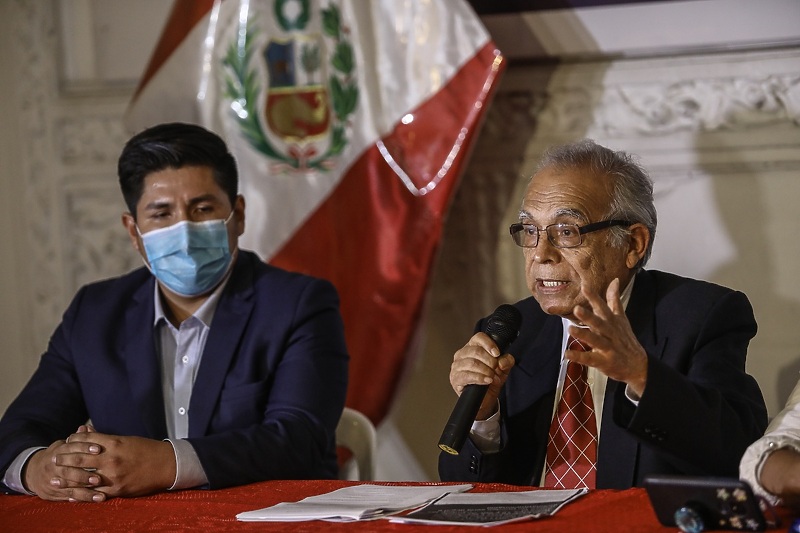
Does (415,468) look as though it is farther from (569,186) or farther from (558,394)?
(569,186)

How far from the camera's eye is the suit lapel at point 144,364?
109 inches

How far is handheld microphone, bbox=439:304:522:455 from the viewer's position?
187 cm

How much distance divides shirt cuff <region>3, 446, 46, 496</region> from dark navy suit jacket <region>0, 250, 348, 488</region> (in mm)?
46

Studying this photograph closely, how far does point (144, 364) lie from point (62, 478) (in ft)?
2.12

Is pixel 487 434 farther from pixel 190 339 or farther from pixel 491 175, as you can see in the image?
pixel 491 175

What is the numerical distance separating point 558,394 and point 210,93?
206 cm

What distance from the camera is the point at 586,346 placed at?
239 cm

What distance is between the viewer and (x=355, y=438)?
293 centimetres

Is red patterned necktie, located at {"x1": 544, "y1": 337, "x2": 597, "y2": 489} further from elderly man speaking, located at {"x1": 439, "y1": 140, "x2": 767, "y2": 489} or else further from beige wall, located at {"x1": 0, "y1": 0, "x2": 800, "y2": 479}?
beige wall, located at {"x1": 0, "y1": 0, "x2": 800, "y2": 479}

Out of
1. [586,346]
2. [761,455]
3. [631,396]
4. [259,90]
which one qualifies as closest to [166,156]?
[259,90]

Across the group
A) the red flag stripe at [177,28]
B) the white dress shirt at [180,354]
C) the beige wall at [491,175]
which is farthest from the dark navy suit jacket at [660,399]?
the red flag stripe at [177,28]

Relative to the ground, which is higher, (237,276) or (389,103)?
(389,103)

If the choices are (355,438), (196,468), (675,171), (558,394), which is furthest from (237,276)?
(675,171)

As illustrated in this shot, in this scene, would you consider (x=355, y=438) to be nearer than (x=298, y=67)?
Yes
